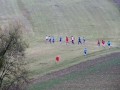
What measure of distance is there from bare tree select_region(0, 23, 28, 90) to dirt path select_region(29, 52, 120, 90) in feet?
11.6

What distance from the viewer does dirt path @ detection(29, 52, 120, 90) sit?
126ft

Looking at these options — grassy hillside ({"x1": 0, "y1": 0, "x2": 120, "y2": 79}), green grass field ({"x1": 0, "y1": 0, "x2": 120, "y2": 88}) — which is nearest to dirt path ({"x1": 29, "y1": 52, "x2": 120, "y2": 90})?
green grass field ({"x1": 0, "y1": 0, "x2": 120, "y2": 88})

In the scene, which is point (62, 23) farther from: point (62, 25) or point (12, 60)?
point (12, 60)

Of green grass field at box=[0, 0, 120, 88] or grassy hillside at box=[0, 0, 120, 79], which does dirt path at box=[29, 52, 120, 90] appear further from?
grassy hillside at box=[0, 0, 120, 79]

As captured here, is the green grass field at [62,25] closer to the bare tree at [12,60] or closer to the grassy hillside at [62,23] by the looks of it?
the grassy hillside at [62,23]

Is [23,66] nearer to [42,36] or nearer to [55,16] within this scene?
[42,36]

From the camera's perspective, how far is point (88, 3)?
88750 millimetres

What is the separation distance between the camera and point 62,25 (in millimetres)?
76062

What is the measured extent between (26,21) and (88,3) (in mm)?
19442

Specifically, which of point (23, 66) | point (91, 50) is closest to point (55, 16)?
point (91, 50)

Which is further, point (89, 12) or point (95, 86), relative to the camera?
point (89, 12)

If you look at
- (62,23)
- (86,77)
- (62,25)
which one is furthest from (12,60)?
(62,23)

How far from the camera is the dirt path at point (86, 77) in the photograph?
38.3 meters

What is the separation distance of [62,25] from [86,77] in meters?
35.4
